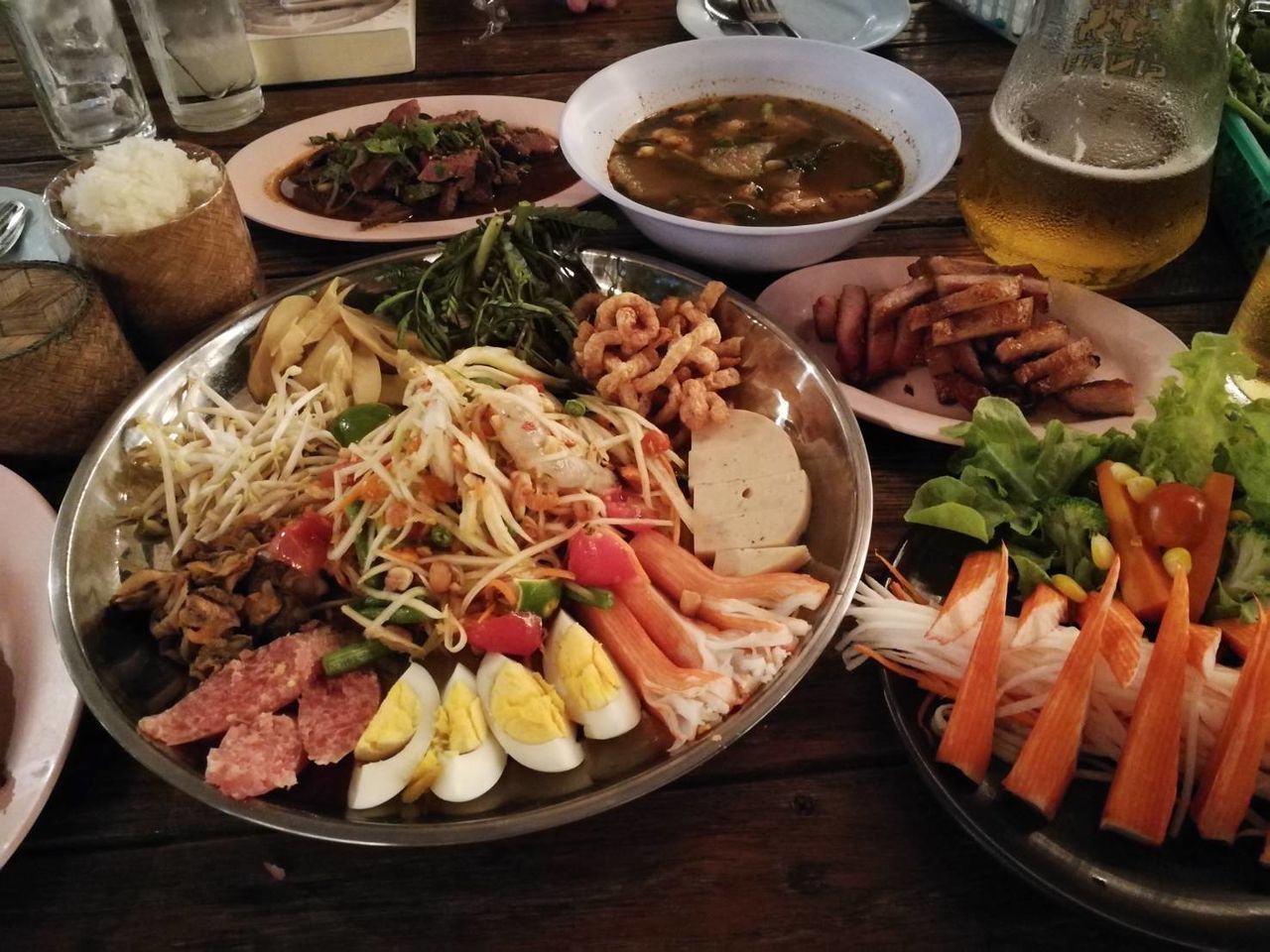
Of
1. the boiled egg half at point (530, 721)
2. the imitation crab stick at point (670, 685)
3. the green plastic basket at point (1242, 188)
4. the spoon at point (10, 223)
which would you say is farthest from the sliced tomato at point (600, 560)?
the spoon at point (10, 223)

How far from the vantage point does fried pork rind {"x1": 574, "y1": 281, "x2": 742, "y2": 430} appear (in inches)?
71.6

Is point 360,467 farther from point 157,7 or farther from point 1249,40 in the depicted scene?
point 1249,40

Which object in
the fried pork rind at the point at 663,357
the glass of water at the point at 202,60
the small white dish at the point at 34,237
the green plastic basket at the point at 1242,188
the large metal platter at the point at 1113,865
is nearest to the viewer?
the large metal platter at the point at 1113,865

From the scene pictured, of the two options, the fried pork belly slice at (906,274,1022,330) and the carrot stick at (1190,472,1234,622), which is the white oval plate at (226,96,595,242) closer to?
the fried pork belly slice at (906,274,1022,330)

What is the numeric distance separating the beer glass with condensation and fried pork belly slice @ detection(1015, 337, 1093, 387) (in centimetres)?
35

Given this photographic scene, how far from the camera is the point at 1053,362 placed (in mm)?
1797

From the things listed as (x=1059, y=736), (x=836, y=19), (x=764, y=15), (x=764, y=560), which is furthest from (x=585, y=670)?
(x=836, y=19)

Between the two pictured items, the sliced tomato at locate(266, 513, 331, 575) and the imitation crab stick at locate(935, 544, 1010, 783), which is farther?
the sliced tomato at locate(266, 513, 331, 575)

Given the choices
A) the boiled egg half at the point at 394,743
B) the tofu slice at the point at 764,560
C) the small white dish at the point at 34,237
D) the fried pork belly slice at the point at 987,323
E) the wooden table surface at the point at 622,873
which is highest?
the small white dish at the point at 34,237

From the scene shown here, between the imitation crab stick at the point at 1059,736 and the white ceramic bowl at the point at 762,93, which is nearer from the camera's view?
the imitation crab stick at the point at 1059,736

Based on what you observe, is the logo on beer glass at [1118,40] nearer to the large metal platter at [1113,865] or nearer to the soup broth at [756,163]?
the soup broth at [756,163]

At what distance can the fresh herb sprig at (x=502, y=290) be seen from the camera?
79.2 inches

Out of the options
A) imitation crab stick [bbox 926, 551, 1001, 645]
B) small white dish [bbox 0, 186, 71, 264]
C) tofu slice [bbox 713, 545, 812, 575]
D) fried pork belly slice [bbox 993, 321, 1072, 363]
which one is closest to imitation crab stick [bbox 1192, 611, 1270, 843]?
imitation crab stick [bbox 926, 551, 1001, 645]

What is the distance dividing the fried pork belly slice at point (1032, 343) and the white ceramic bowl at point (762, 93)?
1.31ft
